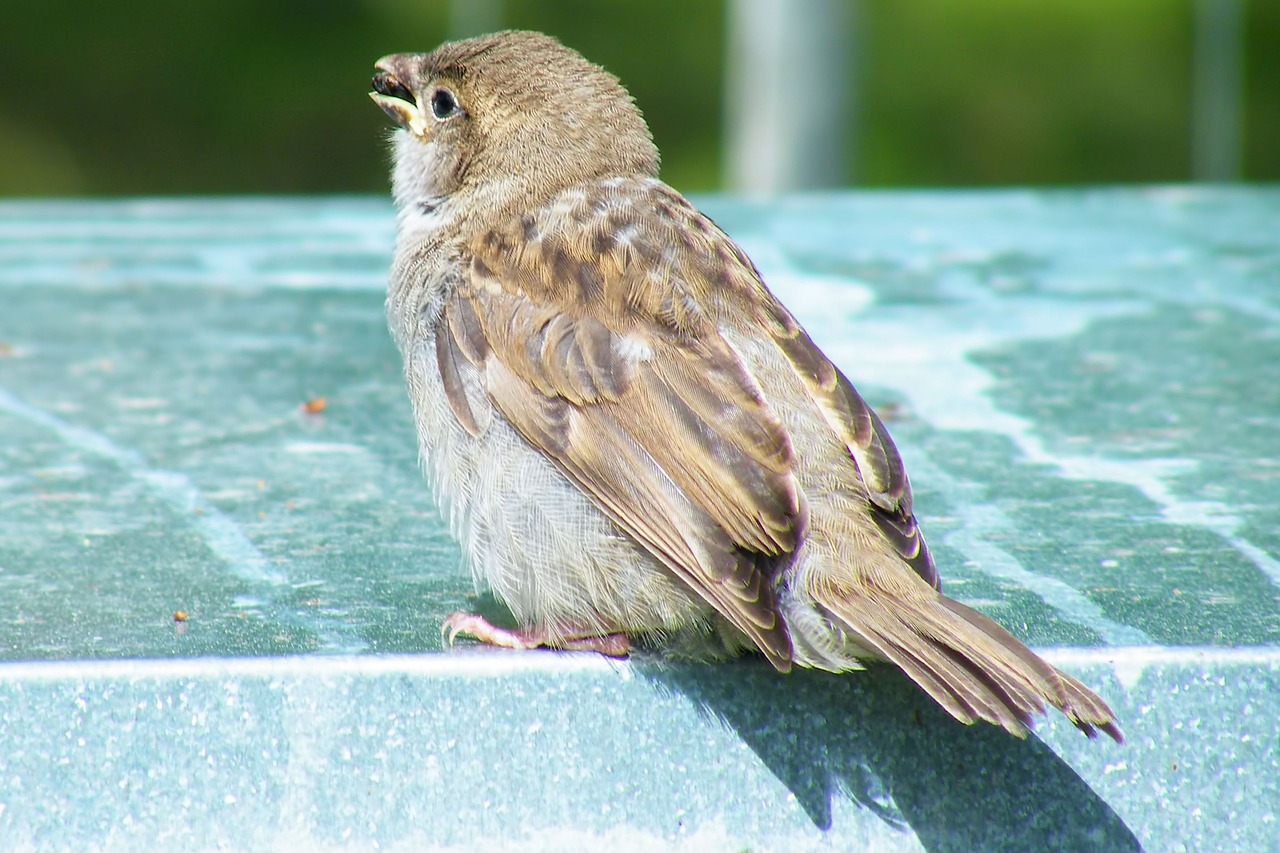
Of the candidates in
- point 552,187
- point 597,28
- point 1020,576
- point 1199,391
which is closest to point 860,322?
point 1199,391

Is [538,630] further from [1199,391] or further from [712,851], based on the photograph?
[1199,391]

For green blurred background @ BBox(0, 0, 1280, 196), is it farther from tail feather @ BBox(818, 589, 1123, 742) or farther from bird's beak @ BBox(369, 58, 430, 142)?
tail feather @ BBox(818, 589, 1123, 742)

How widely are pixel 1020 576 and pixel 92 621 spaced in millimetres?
1345

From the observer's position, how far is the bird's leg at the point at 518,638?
2342 millimetres

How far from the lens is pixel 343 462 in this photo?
10.7 ft

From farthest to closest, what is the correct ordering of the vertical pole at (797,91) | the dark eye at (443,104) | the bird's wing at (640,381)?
the vertical pole at (797,91), the dark eye at (443,104), the bird's wing at (640,381)

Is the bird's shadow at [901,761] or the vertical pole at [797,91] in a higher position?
the vertical pole at [797,91]

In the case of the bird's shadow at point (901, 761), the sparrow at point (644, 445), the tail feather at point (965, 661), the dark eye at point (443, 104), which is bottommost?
the bird's shadow at point (901, 761)

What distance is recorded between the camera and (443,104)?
336 centimetres

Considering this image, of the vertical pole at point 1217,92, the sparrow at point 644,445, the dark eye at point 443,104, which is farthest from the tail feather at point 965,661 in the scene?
the vertical pole at point 1217,92

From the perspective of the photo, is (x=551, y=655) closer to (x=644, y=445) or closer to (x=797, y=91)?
(x=644, y=445)

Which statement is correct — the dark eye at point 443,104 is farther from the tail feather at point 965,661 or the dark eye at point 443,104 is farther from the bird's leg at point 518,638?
the tail feather at point 965,661

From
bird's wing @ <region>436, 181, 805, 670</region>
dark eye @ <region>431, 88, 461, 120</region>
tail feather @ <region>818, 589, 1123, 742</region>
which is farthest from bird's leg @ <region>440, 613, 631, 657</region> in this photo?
dark eye @ <region>431, 88, 461, 120</region>

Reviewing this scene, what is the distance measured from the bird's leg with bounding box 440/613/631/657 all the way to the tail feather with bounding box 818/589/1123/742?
1.00 feet
